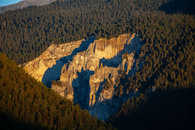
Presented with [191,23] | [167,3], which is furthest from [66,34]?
[167,3]

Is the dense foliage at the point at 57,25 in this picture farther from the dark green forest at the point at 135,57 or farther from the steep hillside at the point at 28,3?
the steep hillside at the point at 28,3

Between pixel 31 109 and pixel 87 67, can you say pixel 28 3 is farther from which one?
pixel 31 109

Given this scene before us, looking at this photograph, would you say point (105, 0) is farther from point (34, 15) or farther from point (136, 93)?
point (136, 93)

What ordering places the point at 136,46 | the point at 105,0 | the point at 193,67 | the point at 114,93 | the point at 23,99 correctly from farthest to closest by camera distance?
the point at 105,0 < the point at 136,46 < the point at 114,93 < the point at 193,67 < the point at 23,99

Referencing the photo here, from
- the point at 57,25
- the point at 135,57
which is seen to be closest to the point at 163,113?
the point at 135,57

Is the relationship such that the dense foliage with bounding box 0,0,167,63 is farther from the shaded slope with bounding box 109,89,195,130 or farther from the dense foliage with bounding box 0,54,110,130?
the dense foliage with bounding box 0,54,110,130

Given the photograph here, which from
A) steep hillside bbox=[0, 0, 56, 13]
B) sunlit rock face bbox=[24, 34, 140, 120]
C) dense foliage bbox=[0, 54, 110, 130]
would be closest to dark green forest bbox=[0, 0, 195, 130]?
dense foliage bbox=[0, 54, 110, 130]
